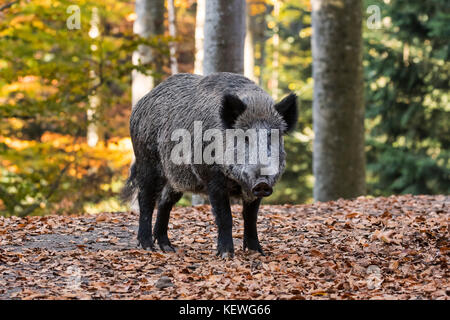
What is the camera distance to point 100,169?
14281 mm

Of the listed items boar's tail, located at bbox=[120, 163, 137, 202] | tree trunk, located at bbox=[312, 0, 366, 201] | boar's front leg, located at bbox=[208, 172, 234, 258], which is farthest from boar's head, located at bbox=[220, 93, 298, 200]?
tree trunk, located at bbox=[312, 0, 366, 201]

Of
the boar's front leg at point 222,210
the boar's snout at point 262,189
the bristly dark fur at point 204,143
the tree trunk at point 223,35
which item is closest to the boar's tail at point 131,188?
the bristly dark fur at point 204,143

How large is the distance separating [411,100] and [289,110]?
11448 millimetres

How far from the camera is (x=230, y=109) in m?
5.93

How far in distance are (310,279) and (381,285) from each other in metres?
0.62

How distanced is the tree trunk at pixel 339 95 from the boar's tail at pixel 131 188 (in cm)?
461

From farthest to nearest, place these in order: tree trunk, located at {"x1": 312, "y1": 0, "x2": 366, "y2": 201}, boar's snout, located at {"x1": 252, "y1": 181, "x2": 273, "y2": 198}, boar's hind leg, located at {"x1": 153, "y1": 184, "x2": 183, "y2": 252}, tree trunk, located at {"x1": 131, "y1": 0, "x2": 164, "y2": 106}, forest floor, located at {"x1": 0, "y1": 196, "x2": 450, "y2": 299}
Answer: tree trunk, located at {"x1": 131, "y1": 0, "x2": 164, "y2": 106} → tree trunk, located at {"x1": 312, "y1": 0, "x2": 366, "y2": 201} → boar's hind leg, located at {"x1": 153, "y1": 184, "x2": 183, "y2": 252} → boar's snout, located at {"x1": 252, "y1": 181, "x2": 273, "y2": 198} → forest floor, located at {"x1": 0, "y1": 196, "x2": 450, "y2": 299}

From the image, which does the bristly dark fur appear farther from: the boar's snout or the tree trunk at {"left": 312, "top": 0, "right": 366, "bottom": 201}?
the tree trunk at {"left": 312, "top": 0, "right": 366, "bottom": 201}

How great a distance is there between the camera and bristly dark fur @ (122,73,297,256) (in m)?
5.93

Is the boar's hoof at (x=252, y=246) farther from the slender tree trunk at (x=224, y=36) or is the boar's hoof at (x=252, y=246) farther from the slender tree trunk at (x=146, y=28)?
the slender tree trunk at (x=146, y=28)

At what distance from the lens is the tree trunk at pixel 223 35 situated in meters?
9.78
